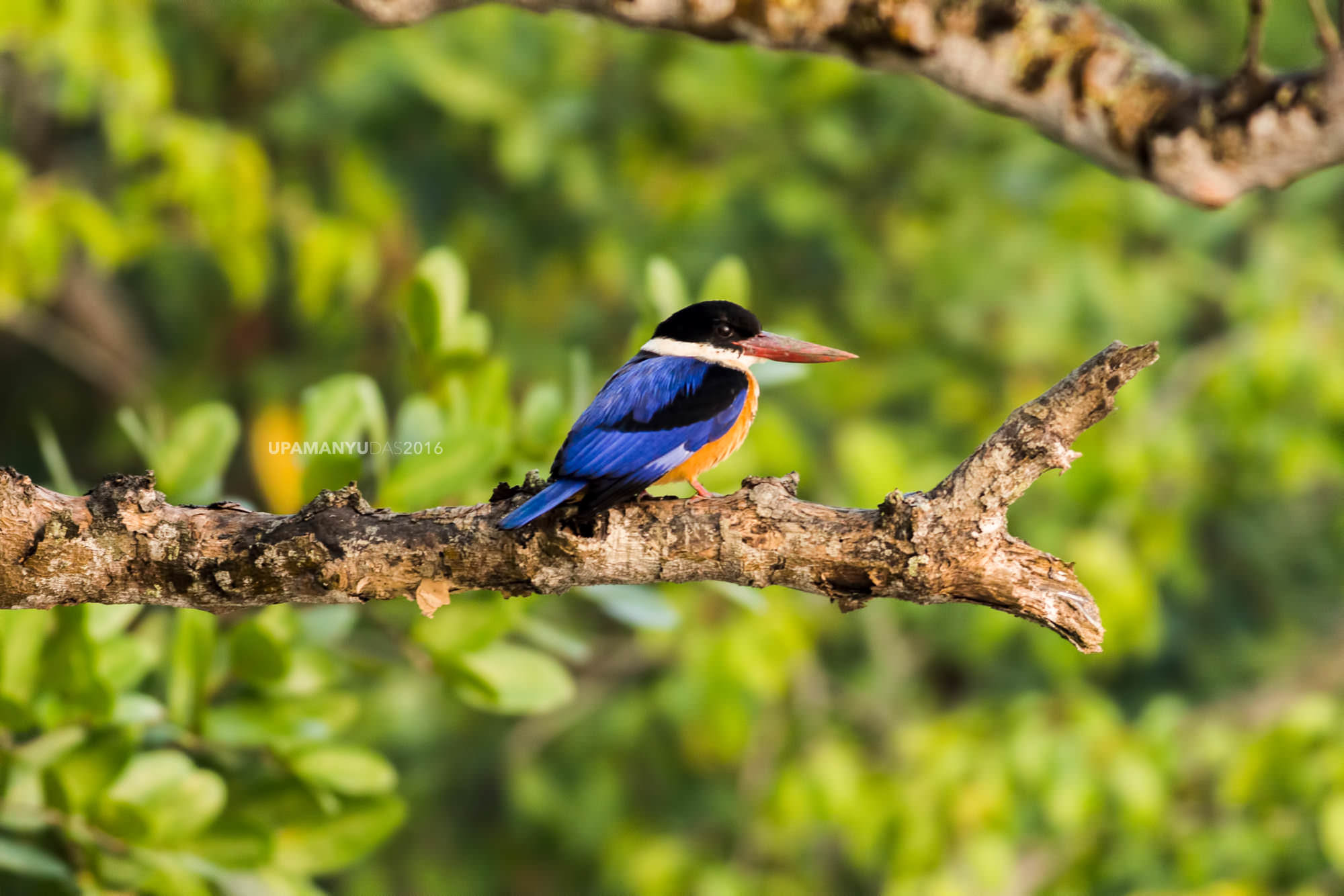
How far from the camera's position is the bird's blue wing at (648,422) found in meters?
1.48

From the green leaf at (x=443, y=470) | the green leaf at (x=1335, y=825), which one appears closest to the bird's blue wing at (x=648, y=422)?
the green leaf at (x=443, y=470)

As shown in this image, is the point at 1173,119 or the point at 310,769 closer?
the point at 1173,119

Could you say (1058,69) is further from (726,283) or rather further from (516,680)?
(516,680)

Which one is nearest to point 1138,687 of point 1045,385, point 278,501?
point 1045,385

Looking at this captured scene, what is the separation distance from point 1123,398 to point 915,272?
1401 millimetres

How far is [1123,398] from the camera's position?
4082 mm

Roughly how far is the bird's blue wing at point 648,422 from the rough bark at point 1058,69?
18.7 inches

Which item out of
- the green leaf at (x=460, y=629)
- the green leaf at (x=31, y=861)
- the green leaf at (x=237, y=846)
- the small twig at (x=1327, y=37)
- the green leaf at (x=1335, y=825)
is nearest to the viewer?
the small twig at (x=1327, y=37)

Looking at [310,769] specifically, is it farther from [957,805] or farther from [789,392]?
[789,392]

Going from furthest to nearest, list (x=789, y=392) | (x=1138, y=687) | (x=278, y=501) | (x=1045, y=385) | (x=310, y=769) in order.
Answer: (x=1138, y=687), (x=789, y=392), (x=1045, y=385), (x=278, y=501), (x=310, y=769)

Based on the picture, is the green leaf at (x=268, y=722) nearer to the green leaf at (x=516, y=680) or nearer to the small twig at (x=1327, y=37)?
the green leaf at (x=516, y=680)

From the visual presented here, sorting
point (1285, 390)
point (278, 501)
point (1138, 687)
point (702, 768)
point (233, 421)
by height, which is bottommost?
point (702, 768)

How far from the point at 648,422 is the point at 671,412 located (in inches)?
1.5

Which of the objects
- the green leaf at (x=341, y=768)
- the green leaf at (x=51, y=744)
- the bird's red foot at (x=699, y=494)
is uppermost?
the bird's red foot at (x=699, y=494)
